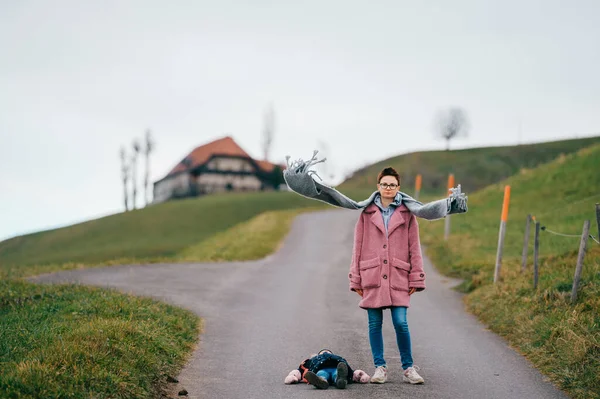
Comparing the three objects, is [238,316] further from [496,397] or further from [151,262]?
[151,262]

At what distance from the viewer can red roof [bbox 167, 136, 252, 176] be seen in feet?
286

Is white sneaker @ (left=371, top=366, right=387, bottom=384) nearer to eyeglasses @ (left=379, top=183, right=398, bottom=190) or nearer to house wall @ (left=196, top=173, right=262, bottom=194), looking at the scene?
eyeglasses @ (left=379, top=183, right=398, bottom=190)

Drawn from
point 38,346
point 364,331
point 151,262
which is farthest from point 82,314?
point 151,262

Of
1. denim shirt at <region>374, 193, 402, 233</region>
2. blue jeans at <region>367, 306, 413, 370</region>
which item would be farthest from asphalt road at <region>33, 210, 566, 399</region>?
denim shirt at <region>374, 193, 402, 233</region>

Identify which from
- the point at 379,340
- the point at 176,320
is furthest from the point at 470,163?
the point at 379,340

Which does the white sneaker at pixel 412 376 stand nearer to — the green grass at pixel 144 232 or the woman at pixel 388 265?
the woman at pixel 388 265

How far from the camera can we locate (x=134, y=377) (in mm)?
6238

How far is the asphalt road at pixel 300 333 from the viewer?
22.5 ft

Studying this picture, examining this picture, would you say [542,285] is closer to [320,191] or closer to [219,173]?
[320,191]

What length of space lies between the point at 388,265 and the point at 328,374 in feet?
4.19

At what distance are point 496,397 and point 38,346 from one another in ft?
15.0

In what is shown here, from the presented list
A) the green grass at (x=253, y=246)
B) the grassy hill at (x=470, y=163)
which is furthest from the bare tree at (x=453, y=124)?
the green grass at (x=253, y=246)

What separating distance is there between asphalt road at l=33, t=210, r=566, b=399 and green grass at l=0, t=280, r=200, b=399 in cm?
41

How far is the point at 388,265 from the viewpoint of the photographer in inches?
272
